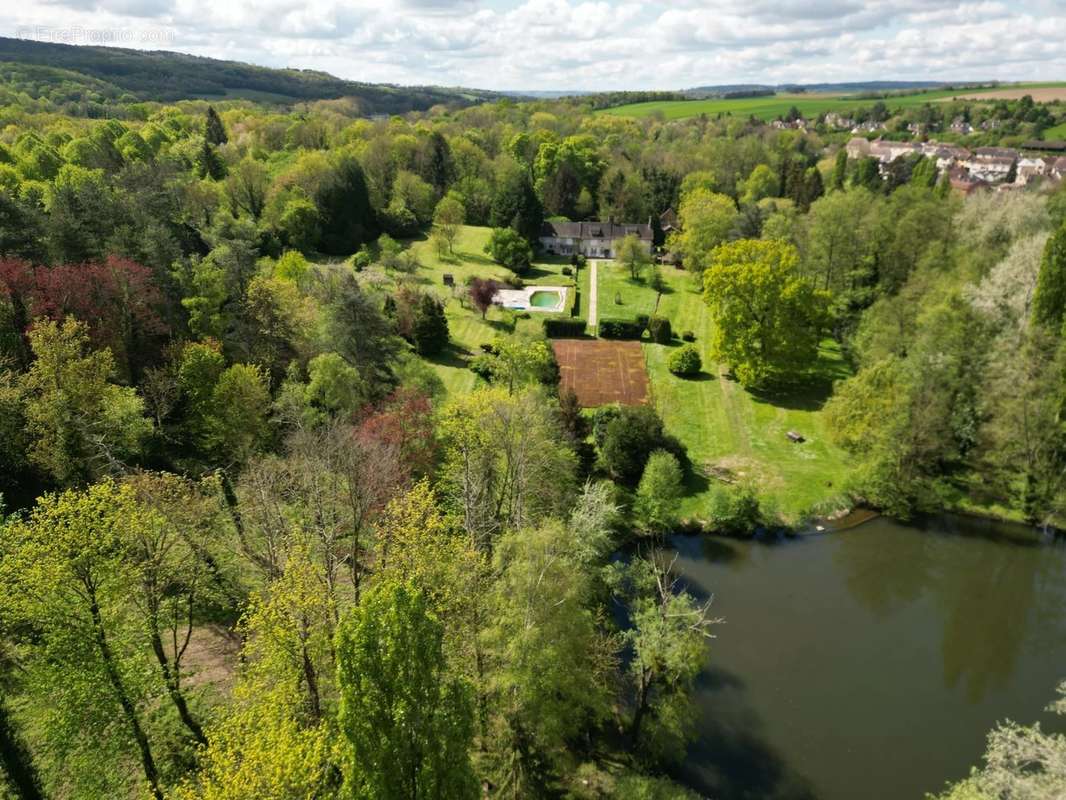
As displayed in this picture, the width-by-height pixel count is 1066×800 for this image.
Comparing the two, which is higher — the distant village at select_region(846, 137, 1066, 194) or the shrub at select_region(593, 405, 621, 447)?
the distant village at select_region(846, 137, 1066, 194)

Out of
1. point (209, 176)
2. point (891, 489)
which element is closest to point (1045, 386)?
point (891, 489)

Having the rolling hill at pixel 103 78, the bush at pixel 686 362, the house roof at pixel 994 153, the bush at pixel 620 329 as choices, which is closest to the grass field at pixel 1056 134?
the house roof at pixel 994 153

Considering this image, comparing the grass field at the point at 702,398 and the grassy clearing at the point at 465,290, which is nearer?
the grass field at the point at 702,398

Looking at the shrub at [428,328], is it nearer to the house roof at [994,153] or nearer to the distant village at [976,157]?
the distant village at [976,157]

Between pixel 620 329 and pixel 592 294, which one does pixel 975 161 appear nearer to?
pixel 592 294

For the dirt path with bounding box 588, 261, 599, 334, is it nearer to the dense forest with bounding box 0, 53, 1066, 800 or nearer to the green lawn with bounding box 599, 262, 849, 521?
the dense forest with bounding box 0, 53, 1066, 800

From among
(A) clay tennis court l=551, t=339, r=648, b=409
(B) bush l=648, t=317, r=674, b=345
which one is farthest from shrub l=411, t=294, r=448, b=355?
(B) bush l=648, t=317, r=674, b=345

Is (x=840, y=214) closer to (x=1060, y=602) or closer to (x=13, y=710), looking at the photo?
(x=1060, y=602)
